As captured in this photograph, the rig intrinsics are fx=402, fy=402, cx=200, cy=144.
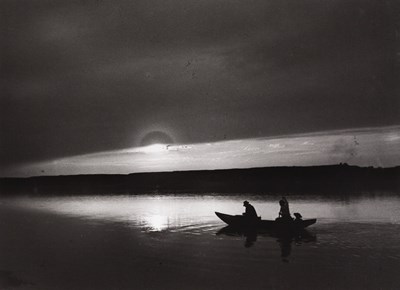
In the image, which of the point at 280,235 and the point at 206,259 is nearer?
the point at 206,259

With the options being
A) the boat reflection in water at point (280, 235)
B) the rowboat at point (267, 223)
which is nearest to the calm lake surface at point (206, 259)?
the boat reflection in water at point (280, 235)

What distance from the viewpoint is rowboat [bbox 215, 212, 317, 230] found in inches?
861

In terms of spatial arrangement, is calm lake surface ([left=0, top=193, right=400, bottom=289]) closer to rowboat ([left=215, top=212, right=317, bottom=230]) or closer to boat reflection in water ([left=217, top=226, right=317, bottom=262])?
boat reflection in water ([left=217, top=226, right=317, bottom=262])

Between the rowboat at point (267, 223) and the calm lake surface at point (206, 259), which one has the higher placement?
the rowboat at point (267, 223)

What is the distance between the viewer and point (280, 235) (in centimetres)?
2195

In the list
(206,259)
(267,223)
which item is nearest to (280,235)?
(267,223)

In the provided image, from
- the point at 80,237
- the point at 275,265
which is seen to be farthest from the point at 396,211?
the point at 80,237

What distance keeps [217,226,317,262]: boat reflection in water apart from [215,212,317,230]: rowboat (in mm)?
242

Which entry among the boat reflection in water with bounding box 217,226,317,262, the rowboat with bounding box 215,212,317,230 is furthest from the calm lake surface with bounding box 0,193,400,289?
the rowboat with bounding box 215,212,317,230

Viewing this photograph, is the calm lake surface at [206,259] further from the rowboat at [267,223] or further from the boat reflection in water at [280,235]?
the rowboat at [267,223]

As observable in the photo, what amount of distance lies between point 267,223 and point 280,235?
1.00 meters

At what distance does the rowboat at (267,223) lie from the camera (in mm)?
21875

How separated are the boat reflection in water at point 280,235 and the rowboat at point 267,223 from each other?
0.24 m

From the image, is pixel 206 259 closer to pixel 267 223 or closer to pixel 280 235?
pixel 280 235
